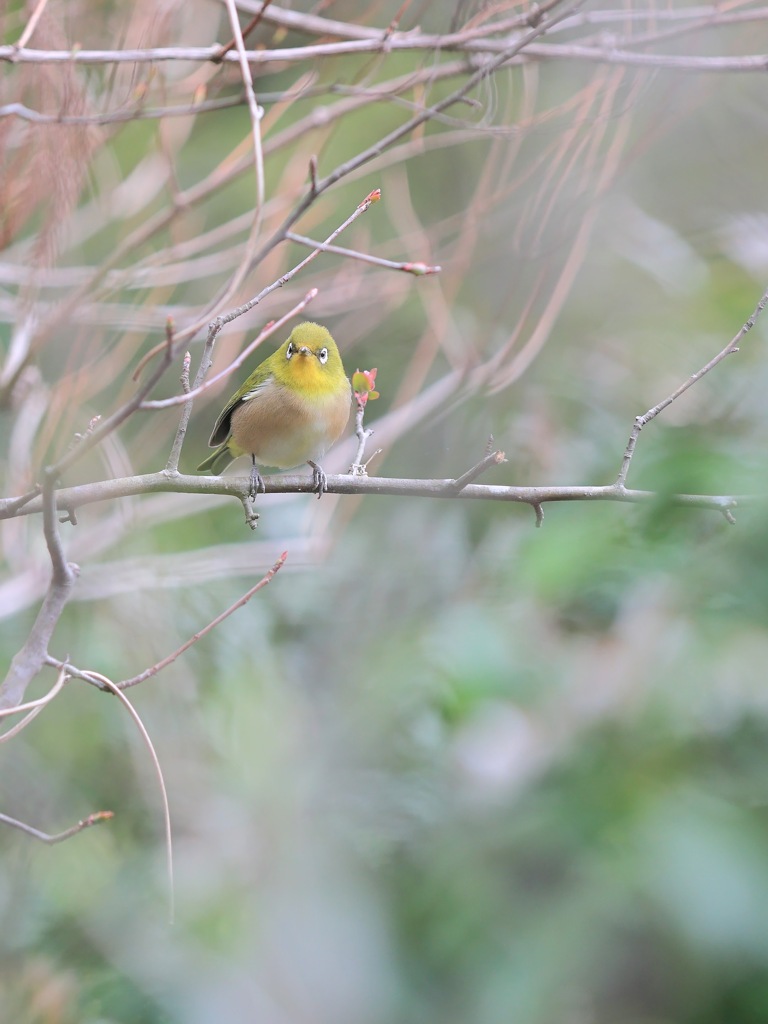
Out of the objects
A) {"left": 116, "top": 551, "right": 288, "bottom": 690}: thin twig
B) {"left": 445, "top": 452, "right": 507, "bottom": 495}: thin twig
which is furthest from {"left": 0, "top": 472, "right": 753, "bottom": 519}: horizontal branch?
{"left": 116, "top": 551, "right": 288, "bottom": 690}: thin twig

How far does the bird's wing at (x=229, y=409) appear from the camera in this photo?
4.18 m

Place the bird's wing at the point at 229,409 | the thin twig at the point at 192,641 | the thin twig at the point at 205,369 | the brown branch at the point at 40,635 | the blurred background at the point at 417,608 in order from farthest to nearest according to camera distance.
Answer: the bird's wing at the point at 229,409 < the blurred background at the point at 417,608 < the thin twig at the point at 192,641 < the brown branch at the point at 40,635 < the thin twig at the point at 205,369

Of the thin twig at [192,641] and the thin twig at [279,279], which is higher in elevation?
the thin twig at [279,279]

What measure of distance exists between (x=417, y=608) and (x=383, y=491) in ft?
8.16

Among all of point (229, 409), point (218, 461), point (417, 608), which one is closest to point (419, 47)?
point (229, 409)

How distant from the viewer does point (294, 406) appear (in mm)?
4051

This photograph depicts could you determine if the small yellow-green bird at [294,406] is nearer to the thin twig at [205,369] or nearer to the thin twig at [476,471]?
the thin twig at [476,471]

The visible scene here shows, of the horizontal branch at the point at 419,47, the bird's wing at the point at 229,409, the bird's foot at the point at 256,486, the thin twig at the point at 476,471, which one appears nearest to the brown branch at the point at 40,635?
the bird's foot at the point at 256,486

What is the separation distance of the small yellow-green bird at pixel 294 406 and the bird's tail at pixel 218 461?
227 millimetres

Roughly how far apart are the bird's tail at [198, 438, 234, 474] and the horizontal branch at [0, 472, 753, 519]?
1.73m

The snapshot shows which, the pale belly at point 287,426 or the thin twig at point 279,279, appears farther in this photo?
the pale belly at point 287,426

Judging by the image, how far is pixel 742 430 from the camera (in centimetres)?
291

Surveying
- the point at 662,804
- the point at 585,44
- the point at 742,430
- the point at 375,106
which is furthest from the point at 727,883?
the point at 375,106

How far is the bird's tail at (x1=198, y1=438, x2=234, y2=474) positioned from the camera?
179 inches
